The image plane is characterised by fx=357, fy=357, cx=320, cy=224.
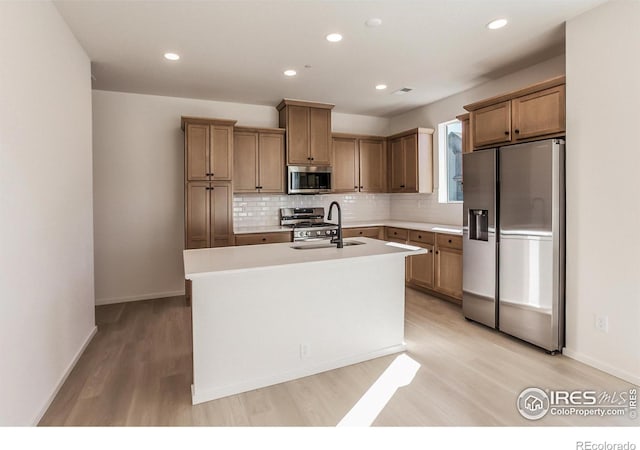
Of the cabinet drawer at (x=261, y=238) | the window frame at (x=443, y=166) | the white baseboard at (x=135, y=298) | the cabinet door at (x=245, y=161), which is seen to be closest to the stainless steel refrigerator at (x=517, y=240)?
the window frame at (x=443, y=166)

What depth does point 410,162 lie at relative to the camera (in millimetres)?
5371

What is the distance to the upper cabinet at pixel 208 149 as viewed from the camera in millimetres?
4395

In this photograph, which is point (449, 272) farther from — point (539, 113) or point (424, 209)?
point (539, 113)

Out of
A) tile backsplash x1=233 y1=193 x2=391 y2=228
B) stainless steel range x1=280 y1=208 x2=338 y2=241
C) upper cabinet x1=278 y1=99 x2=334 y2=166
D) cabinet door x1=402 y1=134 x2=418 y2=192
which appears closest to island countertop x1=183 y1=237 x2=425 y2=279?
stainless steel range x1=280 y1=208 x2=338 y2=241

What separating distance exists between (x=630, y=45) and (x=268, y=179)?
3.88m

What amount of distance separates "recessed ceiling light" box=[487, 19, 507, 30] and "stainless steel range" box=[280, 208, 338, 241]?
9.63 feet

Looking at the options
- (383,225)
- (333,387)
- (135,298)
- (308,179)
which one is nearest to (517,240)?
(333,387)

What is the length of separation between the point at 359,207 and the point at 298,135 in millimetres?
1702

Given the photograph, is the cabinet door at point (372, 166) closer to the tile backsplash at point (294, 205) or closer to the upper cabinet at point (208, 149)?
the tile backsplash at point (294, 205)

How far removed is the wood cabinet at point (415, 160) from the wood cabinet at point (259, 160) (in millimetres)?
1864

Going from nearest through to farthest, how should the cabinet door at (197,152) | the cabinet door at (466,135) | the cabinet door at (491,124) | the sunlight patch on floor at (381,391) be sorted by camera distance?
the sunlight patch on floor at (381,391) → the cabinet door at (491,124) → the cabinet door at (466,135) → the cabinet door at (197,152)

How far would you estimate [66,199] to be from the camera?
2793 mm

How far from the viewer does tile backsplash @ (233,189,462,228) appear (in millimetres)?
5145
